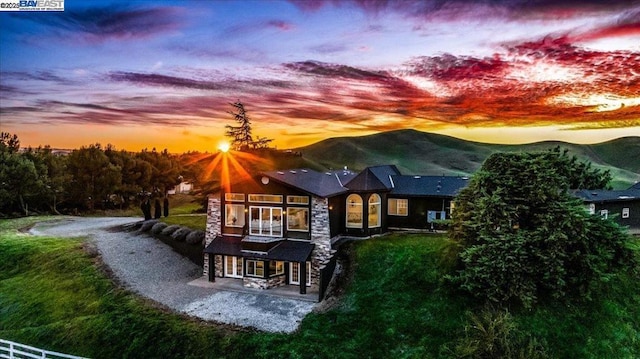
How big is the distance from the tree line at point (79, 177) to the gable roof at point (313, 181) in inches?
682

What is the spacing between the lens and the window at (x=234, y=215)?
1564 centimetres

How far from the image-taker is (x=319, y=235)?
570 inches

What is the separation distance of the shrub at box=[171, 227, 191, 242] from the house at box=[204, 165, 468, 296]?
316 centimetres

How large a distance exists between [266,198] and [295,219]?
1.38 m

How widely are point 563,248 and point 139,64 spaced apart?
66.3 ft

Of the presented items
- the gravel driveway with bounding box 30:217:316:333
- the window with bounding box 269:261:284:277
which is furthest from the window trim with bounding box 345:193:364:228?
the gravel driveway with bounding box 30:217:316:333

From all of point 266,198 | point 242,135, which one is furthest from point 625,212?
point 242,135

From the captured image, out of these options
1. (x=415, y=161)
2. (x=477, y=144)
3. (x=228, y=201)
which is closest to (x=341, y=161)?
(x=415, y=161)

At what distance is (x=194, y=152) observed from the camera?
32.7 m

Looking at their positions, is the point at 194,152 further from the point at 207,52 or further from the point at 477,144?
the point at 477,144

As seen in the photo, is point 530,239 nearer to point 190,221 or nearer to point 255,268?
point 255,268

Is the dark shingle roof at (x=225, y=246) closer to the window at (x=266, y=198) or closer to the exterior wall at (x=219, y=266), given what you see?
the exterior wall at (x=219, y=266)

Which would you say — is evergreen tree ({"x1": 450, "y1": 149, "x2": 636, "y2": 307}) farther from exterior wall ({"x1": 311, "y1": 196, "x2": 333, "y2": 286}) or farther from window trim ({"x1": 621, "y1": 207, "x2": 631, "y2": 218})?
window trim ({"x1": 621, "y1": 207, "x2": 631, "y2": 218})

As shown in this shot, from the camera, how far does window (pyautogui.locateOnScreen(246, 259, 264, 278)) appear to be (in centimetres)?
1456
